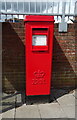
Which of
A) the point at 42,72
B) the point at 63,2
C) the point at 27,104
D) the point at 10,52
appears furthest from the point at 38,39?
the point at 63,2

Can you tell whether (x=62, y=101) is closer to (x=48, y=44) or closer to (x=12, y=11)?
(x=48, y=44)

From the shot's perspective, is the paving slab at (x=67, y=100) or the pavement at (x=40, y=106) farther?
the paving slab at (x=67, y=100)

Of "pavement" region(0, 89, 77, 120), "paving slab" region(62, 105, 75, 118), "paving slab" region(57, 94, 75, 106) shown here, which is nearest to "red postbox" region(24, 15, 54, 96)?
"pavement" region(0, 89, 77, 120)

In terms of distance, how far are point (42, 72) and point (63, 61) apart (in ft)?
4.03

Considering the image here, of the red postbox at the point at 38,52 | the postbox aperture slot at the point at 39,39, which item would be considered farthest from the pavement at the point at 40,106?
the postbox aperture slot at the point at 39,39

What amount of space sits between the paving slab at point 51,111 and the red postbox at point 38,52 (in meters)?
0.30

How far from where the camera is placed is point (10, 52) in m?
4.25

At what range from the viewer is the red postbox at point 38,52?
3.24m

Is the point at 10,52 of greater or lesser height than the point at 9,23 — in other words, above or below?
below

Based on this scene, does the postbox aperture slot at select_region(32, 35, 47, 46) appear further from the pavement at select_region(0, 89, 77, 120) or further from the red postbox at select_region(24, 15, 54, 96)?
the pavement at select_region(0, 89, 77, 120)

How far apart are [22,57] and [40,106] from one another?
1.51 m

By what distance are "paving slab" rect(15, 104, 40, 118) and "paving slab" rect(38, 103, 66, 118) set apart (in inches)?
4.6

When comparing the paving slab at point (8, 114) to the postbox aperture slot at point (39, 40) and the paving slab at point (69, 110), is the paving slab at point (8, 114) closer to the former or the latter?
the paving slab at point (69, 110)

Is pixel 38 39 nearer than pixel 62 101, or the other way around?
pixel 38 39
